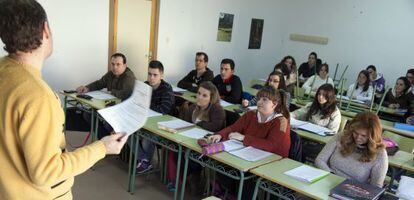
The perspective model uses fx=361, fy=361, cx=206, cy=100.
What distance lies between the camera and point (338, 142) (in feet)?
9.08

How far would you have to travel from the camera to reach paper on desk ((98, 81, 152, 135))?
1274mm

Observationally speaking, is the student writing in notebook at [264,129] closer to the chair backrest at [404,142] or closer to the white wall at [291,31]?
the chair backrest at [404,142]

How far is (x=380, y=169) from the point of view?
2523 mm

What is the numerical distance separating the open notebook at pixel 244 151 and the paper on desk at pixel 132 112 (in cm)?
147

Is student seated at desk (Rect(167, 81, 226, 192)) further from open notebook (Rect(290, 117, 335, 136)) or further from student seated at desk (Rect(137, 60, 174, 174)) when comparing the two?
open notebook (Rect(290, 117, 335, 136))

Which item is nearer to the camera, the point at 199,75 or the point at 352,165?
the point at 352,165

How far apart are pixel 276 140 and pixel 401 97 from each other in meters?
4.11

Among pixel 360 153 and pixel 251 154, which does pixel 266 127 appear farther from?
pixel 360 153

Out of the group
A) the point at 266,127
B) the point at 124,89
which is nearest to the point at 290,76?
the point at 124,89

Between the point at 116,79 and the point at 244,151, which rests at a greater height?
the point at 116,79

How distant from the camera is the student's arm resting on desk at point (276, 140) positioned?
2855 mm

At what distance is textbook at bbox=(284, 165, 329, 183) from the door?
4.01m

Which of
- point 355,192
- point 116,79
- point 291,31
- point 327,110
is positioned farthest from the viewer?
point 291,31

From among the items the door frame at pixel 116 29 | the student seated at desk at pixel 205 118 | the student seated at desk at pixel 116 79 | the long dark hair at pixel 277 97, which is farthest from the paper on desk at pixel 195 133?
the door frame at pixel 116 29
